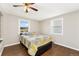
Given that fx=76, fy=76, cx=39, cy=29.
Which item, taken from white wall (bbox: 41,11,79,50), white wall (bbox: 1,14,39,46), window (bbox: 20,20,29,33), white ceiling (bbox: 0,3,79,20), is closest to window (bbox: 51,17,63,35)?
white wall (bbox: 41,11,79,50)

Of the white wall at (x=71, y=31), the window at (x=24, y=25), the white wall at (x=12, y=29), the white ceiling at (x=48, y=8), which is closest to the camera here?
the white ceiling at (x=48, y=8)

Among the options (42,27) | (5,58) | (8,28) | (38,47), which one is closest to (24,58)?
(5,58)

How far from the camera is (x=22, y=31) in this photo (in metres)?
4.55

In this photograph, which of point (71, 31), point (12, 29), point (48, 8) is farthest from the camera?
point (12, 29)

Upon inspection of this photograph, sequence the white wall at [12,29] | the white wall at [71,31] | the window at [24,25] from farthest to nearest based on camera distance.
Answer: the window at [24,25] → the white wall at [12,29] → the white wall at [71,31]

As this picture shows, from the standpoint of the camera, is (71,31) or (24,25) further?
(24,25)

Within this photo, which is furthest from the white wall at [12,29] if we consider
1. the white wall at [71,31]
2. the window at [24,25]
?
the white wall at [71,31]

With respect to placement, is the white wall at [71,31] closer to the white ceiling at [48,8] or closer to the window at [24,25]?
the white ceiling at [48,8]

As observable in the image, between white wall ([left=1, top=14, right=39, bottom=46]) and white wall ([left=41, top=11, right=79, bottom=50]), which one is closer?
white wall ([left=41, top=11, right=79, bottom=50])

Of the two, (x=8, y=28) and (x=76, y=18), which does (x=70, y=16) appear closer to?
(x=76, y=18)

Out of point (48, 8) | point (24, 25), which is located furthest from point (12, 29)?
point (48, 8)

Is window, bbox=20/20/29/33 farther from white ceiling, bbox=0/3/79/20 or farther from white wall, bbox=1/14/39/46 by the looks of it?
Answer: white ceiling, bbox=0/3/79/20

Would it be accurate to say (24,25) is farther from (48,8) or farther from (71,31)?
(71,31)

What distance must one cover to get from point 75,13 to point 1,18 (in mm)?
2884
